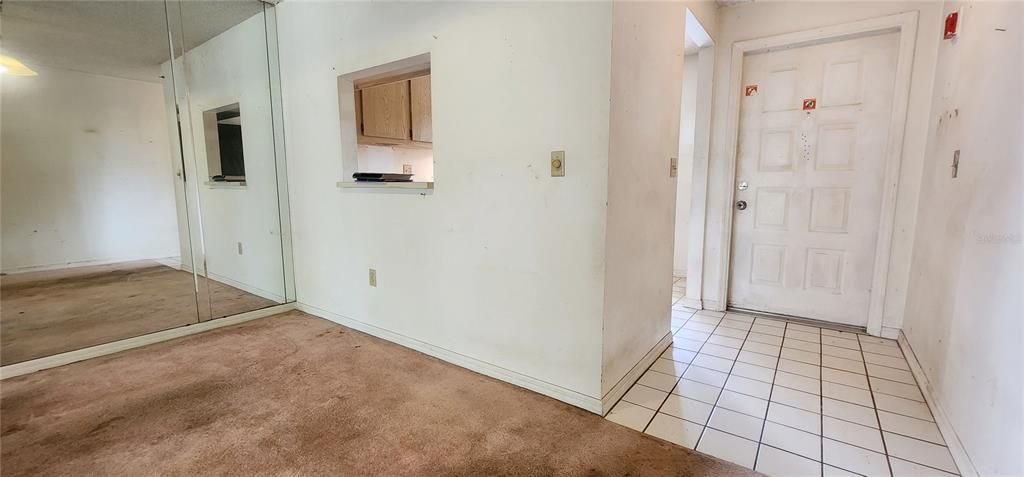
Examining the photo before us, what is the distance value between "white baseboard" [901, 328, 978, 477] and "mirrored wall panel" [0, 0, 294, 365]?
4.01 meters

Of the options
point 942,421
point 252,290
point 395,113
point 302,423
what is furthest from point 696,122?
point 252,290

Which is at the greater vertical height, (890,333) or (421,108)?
(421,108)

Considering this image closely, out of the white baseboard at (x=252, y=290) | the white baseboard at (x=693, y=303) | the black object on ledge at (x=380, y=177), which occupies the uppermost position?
the black object on ledge at (x=380, y=177)

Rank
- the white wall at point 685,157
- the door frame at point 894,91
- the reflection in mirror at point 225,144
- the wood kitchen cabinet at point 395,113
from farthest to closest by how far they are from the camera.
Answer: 1. the white wall at point 685,157
2. the wood kitchen cabinet at point 395,113
3. the reflection in mirror at point 225,144
4. the door frame at point 894,91

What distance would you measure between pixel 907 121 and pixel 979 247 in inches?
56.9

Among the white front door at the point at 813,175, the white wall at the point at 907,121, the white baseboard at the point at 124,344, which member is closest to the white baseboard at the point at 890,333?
the white wall at the point at 907,121

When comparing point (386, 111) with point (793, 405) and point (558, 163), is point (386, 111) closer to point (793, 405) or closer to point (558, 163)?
point (558, 163)

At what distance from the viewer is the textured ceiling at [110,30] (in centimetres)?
229

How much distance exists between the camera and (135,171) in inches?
118

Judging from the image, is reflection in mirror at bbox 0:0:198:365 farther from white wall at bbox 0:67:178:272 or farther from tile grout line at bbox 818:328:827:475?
tile grout line at bbox 818:328:827:475

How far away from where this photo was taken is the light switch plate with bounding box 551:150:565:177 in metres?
1.78

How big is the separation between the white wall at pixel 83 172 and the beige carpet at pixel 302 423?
3.10 ft

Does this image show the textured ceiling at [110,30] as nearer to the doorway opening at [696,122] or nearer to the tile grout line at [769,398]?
the doorway opening at [696,122]

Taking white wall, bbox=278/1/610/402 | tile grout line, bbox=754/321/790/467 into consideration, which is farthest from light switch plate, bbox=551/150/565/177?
tile grout line, bbox=754/321/790/467
